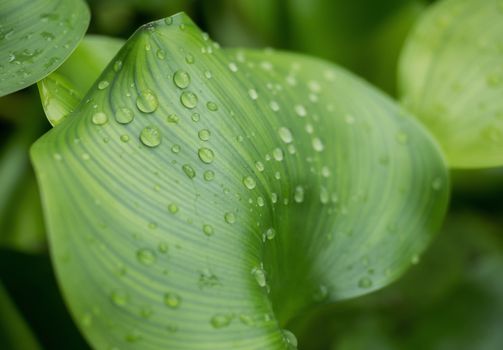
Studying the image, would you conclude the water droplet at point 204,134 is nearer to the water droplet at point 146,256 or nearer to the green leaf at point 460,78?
the water droplet at point 146,256

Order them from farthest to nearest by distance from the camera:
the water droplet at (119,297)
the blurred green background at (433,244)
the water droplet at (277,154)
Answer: the blurred green background at (433,244) < the water droplet at (277,154) < the water droplet at (119,297)

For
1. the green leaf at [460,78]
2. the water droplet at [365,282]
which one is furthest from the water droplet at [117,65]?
the green leaf at [460,78]

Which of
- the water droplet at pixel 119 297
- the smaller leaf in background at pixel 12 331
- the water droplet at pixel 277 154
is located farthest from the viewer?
the smaller leaf in background at pixel 12 331

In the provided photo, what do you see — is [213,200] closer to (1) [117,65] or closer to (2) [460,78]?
(1) [117,65]

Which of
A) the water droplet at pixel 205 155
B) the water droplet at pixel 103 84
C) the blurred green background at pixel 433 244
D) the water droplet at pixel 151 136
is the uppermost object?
the water droplet at pixel 103 84

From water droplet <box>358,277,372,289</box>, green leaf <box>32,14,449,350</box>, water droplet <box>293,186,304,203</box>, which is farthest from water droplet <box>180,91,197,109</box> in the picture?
water droplet <box>358,277,372,289</box>

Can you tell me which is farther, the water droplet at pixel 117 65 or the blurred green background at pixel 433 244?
the blurred green background at pixel 433 244

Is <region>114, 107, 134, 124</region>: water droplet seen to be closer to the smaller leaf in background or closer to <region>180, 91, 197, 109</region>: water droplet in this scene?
<region>180, 91, 197, 109</region>: water droplet
